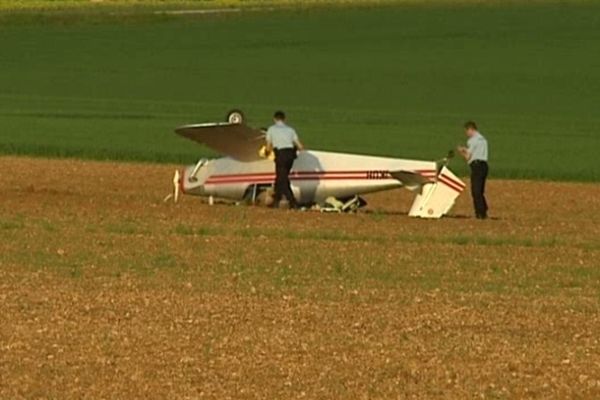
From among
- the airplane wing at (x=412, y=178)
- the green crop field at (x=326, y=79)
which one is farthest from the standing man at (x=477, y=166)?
the green crop field at (x=326, y=79)

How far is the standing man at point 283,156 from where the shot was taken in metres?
30.0

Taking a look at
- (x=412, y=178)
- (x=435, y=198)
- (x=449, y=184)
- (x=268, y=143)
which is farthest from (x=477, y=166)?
(x=268, y=143)

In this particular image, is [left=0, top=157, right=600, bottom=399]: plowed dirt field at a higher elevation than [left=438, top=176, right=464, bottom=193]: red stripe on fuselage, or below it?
below

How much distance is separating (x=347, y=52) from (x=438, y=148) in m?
29.5

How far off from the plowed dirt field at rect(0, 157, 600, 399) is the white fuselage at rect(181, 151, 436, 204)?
100 cm

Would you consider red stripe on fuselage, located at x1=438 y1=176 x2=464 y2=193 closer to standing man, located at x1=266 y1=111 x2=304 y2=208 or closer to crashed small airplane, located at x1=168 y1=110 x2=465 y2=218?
crashed small airplane, located at x1=168 y1=110 x2=465 y2=218

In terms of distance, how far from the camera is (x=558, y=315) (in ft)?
54.6

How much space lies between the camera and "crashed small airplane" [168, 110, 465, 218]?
96.3ft

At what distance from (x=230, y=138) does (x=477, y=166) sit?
4.02 m

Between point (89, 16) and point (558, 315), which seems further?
point (89, 16)

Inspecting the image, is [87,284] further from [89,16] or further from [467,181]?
[89,16]

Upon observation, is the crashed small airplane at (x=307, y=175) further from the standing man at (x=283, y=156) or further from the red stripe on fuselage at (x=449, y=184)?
the standing man at (x=283, y=156)

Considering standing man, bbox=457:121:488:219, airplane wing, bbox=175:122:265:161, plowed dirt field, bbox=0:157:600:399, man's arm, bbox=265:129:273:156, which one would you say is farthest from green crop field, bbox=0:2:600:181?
plowed dirt field, bbox=0:157:600:399

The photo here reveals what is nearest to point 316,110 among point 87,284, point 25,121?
point 25,121
